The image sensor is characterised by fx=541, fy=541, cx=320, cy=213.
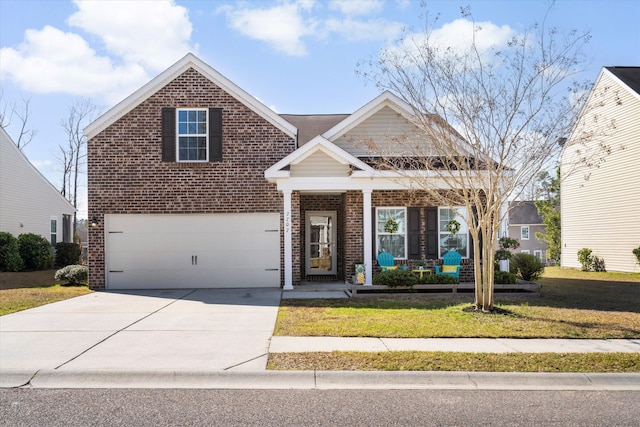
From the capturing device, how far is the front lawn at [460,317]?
890 cm

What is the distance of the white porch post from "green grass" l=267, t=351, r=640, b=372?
8.01 meters

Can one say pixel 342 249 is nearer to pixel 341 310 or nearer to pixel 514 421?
pixel 341 310

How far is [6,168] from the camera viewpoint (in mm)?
24141

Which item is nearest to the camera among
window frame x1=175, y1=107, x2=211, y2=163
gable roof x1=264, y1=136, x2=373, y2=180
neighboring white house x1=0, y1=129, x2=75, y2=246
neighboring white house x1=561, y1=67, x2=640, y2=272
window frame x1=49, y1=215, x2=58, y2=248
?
gable roof x1=264, y1=136, x2=373, y2=180

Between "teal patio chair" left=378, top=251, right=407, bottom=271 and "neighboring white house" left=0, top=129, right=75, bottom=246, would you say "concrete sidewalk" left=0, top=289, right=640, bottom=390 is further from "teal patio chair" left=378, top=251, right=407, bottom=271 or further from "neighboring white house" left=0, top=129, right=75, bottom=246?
"neighboring white house" left=0, top=129, right=75, bottom=246

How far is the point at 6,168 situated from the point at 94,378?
70.5 ft

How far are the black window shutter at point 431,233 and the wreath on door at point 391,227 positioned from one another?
964mm

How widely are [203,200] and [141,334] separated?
25.7 feet

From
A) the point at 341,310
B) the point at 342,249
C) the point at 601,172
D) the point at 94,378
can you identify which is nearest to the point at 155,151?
the point at 342,249

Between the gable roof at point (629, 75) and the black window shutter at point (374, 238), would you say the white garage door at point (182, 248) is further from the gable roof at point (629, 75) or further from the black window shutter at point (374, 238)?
the gable roof at point (629, 75)

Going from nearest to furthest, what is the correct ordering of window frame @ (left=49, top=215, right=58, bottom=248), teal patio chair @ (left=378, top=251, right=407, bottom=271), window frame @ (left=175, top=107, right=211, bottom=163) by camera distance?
teal patio chair @ (left=378, top=251, right=407, bottom=271) → window frame @ (left=175, top=107, right=211, bottom=163) → window frame @ (left=49, top=215, right=58, bottom=248)

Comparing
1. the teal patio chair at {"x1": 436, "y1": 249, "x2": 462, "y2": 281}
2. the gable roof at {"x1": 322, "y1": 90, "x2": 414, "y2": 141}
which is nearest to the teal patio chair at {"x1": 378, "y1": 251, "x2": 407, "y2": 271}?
the teal patio chair at {"x1": 436, "y1": 249, "x2": 462, "y2": 281}

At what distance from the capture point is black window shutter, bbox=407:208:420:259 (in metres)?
16.2

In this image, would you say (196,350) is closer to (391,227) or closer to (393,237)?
(391,227)
